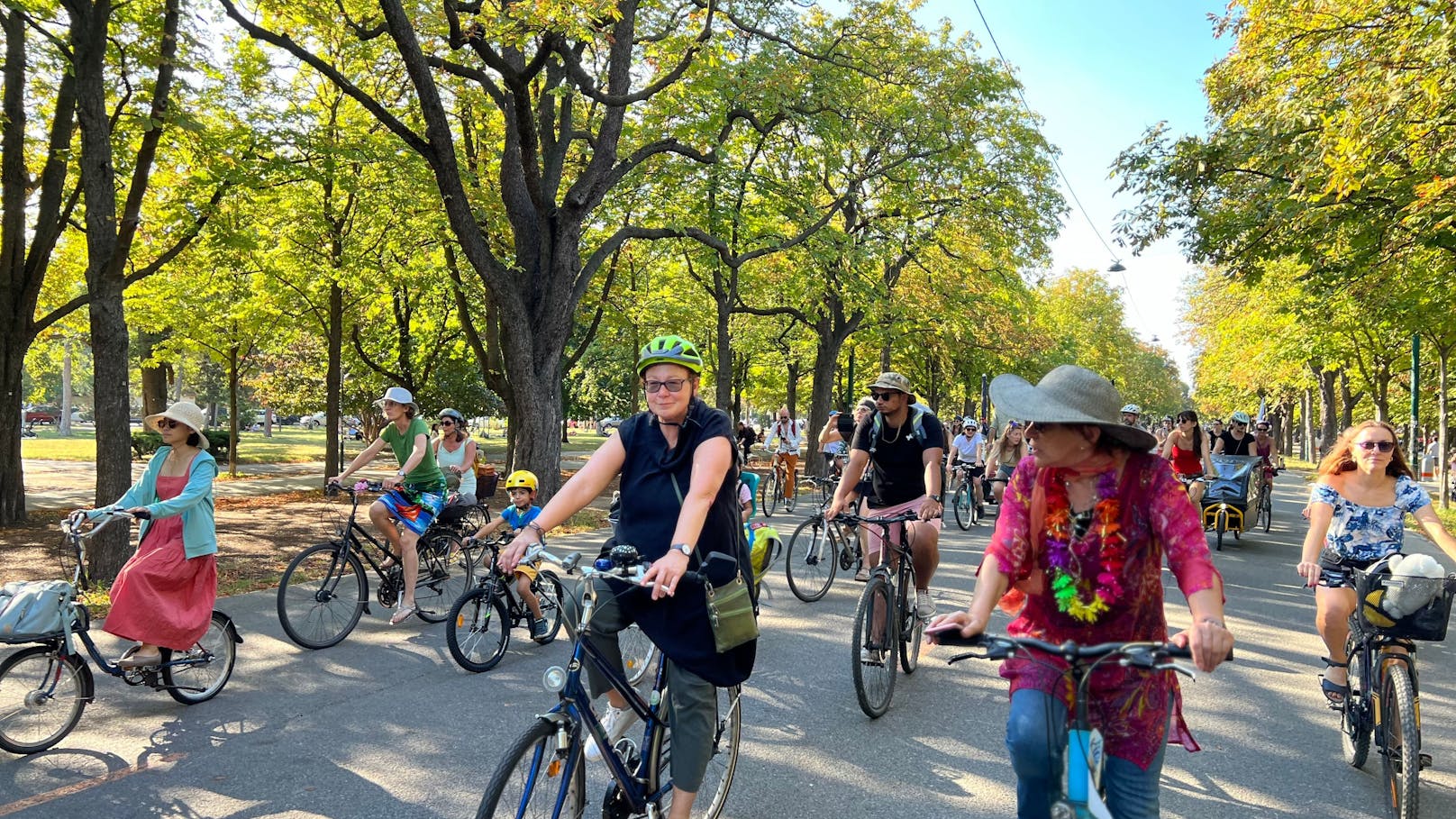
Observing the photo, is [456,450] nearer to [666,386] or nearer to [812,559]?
[812,559]

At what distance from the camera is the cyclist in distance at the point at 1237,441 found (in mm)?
14305

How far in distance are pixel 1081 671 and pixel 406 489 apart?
234 inches

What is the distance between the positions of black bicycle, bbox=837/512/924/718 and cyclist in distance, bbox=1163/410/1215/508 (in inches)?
301

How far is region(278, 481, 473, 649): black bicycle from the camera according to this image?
6.55 metres

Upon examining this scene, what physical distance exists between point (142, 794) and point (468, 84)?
14404mm

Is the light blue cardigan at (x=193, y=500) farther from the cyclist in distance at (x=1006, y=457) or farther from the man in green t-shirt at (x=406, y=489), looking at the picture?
the cyclist in distance at (x=1006, y=457)

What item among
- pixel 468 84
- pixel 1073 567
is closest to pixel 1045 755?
pixel 1073 567

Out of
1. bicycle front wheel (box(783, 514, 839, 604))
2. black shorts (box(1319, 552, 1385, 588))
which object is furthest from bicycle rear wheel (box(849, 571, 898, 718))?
bicycle front wheel (box(783, 514, 839, 604))

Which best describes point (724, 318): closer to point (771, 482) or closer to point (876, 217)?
point (771, 482)

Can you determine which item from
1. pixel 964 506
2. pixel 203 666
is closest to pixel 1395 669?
pixel 203 666

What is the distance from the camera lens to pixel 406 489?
287 inches

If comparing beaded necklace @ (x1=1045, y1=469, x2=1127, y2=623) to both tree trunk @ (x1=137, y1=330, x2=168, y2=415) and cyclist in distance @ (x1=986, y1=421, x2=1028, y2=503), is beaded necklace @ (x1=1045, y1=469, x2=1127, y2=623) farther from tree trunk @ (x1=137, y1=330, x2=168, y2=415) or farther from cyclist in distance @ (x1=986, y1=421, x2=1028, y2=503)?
tree trunk @ (x1=137, y1=330, x2=168, y2=415)

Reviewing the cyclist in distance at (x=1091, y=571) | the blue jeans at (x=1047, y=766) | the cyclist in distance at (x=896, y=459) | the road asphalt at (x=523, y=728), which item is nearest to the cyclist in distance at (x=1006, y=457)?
the road asphalt at (x=523, y=728)

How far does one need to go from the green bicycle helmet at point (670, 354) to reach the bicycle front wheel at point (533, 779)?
122 cm
